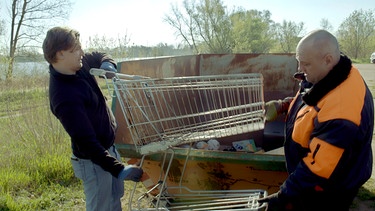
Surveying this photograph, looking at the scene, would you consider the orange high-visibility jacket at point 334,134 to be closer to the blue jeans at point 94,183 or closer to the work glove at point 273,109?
the work glove at point 273,109

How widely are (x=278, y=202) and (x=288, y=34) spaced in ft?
133

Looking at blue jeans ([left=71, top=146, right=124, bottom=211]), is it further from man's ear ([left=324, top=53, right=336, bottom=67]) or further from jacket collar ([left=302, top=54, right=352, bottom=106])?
man's ear ([left=324, top=53, right=336, bottom=67])

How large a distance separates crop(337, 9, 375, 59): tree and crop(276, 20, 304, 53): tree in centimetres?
747

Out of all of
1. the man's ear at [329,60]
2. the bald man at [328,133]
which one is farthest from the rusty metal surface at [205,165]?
the man's ear at [329,60]

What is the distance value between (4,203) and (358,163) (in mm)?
3617

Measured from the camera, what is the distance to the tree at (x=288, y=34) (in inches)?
1532

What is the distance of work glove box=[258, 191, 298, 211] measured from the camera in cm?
190

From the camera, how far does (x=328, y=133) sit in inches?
66.2

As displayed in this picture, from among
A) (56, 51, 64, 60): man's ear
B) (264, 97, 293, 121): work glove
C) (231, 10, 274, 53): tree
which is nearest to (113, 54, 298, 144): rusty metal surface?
(264, 97, 293, 121): work glove

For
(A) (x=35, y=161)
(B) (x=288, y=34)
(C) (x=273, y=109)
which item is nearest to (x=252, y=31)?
(B) (x=288, y=34)

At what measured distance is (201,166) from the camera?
2750mm

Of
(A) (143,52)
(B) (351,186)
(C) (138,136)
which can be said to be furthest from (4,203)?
(A) (143,52)

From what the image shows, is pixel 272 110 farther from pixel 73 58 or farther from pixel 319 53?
pixel 73 58

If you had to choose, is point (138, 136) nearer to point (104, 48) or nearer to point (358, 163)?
point (358, 163)
